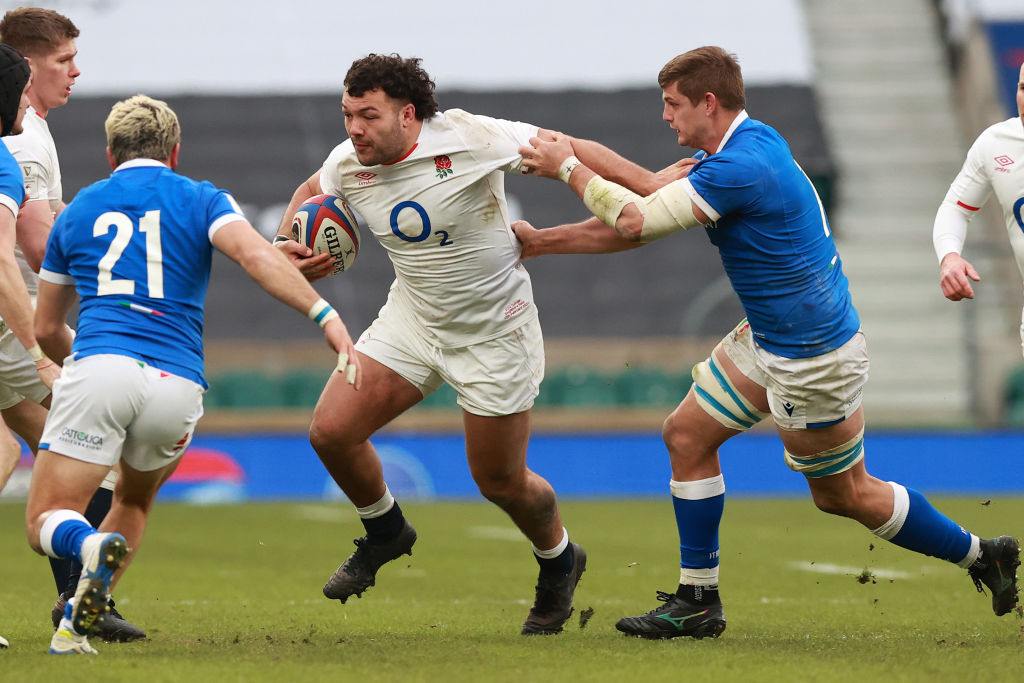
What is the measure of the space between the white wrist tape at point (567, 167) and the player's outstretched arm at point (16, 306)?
211 cm

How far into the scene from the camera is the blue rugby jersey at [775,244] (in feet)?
17.7

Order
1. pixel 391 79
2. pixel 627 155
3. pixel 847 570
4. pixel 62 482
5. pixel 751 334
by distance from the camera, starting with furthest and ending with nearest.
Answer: pixel 627 155 → pixel 847 570 → pixel 751 334 → pixel 391 79 → pixel 62 482

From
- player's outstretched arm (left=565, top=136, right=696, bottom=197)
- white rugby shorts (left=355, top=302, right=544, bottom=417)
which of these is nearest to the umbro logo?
white rugby shorts (left=355, top=302, right=544, bottom=417)

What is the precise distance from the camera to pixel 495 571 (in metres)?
9.02

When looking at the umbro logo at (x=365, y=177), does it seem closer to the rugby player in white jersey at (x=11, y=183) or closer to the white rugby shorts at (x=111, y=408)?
the rugby player in white jersey at (x=11, y=183)

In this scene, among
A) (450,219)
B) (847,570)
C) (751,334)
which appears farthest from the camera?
(847,570)

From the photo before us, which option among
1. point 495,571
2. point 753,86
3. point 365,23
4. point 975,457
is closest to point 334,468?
point 495,571

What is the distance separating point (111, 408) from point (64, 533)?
0.43 metres

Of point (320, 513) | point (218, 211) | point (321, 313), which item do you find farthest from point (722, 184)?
point (320, 513)

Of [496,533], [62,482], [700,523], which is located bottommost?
[496,533]

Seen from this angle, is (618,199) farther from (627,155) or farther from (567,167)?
(627,155)

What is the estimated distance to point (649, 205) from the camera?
18.0 feet

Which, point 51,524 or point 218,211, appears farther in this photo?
point 218,211

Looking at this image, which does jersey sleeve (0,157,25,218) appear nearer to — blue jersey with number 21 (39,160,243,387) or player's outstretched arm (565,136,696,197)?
blue jersey with number 21 (39,160,243,387)
